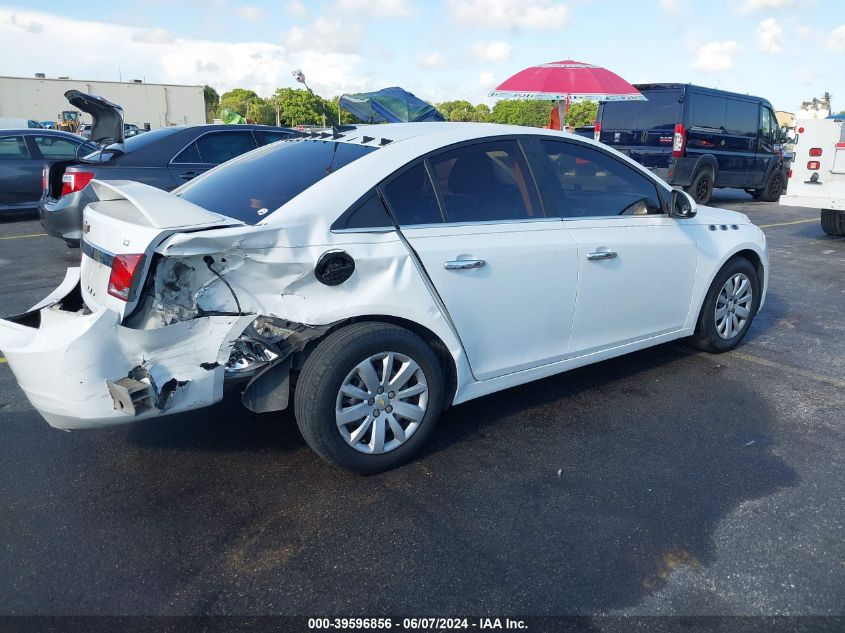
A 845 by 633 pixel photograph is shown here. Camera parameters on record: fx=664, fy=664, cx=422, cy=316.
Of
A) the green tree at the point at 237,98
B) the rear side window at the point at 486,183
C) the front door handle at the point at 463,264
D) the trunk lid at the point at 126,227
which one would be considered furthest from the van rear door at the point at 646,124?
the green tree at the point at 237,98

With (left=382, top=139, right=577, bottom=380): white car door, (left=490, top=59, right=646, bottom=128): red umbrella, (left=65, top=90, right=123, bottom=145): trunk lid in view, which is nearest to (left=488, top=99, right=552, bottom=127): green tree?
(left=490, top=59, right=646, bottom=128): red umbrella

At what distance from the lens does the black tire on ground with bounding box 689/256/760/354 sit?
14.9 ft

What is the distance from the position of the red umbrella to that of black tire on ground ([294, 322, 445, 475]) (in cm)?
803

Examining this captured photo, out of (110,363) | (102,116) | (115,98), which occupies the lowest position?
(110,363)

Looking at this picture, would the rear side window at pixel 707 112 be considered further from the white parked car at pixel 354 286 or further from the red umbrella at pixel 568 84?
the white parked car at pixel 354 286

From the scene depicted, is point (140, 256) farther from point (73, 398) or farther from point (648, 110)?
point (648, 110)

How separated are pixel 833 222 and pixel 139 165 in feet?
32.7

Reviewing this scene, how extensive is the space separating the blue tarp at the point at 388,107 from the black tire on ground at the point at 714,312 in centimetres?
1364

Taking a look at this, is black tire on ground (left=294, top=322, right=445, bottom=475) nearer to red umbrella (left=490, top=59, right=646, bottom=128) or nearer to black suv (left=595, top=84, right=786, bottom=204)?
red umbrella (left=490, top=59, right=646, bottom=128)

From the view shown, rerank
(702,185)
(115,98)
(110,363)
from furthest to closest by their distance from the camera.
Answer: (115,98) → (702,185) → (110,363)

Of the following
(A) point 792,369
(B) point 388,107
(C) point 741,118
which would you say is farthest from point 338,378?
(B) point 388,107

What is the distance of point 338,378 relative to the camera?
2863 millimetres

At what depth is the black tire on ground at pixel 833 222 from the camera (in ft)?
33.3

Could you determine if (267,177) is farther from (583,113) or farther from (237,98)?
(237,98)
